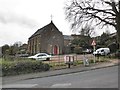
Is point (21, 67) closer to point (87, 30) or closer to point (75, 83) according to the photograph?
point (75, 83)

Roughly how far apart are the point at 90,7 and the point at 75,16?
3.21m

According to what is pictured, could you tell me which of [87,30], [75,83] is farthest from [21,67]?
[87,30]

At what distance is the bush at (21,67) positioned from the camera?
25750mm

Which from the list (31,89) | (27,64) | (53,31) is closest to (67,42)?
(53,31)

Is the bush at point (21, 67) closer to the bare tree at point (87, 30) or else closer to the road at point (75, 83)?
the road at point (75, 83)

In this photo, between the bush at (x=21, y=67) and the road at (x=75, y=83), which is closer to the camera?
the road at (x=75, y=83)

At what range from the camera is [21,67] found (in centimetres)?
2692

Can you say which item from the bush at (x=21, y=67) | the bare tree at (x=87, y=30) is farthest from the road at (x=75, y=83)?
the bare tree at (x=87, y=30)

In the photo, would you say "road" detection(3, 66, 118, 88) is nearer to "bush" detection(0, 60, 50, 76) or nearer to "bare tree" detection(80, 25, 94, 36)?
"bush" detection(0, 60, 50, 76)

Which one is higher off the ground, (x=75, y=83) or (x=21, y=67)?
(x=21, y=67)

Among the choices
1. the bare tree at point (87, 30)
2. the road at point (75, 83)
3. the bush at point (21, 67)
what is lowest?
the road at point (75, 83)

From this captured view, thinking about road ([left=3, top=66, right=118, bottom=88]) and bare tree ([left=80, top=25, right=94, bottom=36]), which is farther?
bare tree ([left=80, top=25, right=94, bottom=36])

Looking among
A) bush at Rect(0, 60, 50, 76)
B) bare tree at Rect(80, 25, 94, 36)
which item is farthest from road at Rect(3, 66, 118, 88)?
bare tree at Rect(80, 25, 94, 36)

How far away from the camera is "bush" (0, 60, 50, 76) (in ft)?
84.5
